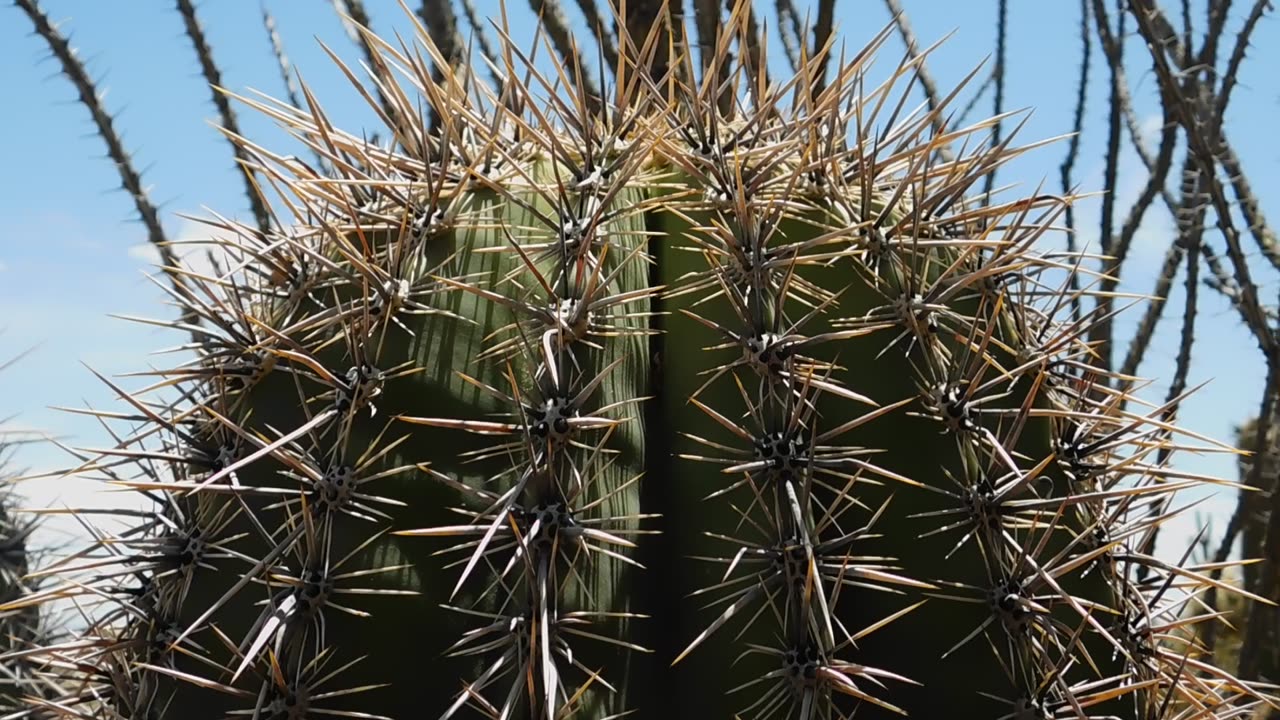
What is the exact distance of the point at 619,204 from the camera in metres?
1.48

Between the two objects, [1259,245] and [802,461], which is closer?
[802,461]

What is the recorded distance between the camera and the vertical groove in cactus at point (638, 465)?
1.25m

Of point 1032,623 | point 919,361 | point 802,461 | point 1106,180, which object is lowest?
point 1032,623

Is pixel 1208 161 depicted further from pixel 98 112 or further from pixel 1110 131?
pixel 98 112

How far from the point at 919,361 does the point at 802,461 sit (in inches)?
8.5

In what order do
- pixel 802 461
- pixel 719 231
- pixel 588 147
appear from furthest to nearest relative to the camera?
1. pixel 588 147
2. pixel 719 231
3. pixel 802 461

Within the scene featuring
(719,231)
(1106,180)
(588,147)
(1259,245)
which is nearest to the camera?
(719,231)

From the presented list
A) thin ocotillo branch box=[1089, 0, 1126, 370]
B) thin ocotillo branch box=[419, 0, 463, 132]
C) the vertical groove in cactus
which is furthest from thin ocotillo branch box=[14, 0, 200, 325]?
thin ocotillo branch box=[1089, 0, 1126, 370]

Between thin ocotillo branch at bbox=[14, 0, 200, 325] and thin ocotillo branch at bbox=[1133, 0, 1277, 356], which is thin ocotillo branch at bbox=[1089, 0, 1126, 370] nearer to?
thin ocotillo branch at bbox=[1133, 0, 1277, 356]

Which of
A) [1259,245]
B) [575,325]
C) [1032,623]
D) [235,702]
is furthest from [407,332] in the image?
[1259,245]

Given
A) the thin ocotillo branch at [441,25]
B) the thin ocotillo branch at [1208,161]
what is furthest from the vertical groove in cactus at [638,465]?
the thin ocotillo branch at [1208,161]

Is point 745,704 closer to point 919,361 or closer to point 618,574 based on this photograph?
point 618,574

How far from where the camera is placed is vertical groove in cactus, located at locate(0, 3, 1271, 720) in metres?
1.25

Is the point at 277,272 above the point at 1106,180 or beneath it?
beneath
